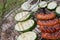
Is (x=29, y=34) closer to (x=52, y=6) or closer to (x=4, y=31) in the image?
(x=4, y=31)

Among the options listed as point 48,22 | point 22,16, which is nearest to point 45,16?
point 48,22

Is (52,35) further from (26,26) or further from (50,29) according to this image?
(26,26)

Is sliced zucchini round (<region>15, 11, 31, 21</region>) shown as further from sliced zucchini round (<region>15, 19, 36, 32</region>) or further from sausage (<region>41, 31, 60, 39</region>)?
sausage (<region>41, 31, 60, 39</region>)

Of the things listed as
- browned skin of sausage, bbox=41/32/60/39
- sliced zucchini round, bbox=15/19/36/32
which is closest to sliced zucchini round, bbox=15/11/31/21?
sliced zucchini round, bbox=15/19/36/32

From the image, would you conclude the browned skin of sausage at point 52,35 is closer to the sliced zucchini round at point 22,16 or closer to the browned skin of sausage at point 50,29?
the browned skin of sausage at point 50,29

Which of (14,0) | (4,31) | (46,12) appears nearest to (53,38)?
(46,12)

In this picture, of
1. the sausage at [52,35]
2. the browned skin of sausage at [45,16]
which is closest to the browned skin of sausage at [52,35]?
the sausage at [52,35]

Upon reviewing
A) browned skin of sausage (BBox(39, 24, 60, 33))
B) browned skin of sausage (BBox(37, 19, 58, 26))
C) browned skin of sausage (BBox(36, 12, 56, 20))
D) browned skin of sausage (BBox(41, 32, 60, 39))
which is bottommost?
browned skin of sausage (BBox(41, 32, 60, 39))

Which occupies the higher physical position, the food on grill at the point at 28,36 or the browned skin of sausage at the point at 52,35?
the food on grill at the point at 28,36
